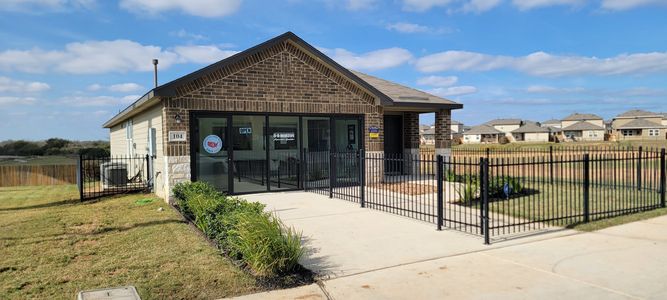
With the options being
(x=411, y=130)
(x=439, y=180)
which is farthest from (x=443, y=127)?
(x=439, y=180)

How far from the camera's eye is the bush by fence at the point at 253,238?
5.26 meters

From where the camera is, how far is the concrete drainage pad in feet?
14.9

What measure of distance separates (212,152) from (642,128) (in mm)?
93509

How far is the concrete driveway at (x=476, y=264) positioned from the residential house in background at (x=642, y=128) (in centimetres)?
8925

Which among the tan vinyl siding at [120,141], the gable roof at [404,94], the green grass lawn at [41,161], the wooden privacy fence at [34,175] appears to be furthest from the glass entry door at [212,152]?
the wooden privacy fence at [34,175]

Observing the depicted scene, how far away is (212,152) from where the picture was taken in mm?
12250

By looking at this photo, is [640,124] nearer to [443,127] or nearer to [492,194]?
[443,127]

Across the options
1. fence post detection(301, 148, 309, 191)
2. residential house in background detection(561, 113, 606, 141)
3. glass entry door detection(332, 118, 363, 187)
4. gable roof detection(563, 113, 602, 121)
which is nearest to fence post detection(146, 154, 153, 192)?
fence post detection(301, 148, 309, 191)

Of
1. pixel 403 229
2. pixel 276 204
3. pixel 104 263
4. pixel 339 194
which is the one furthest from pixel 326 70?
pixel 104 263

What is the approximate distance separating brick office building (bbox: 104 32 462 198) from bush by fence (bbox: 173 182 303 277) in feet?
15.2

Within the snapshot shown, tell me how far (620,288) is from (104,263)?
6158mm

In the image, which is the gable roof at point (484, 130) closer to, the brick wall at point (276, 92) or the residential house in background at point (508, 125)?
the residential house in background at point (508, 125)

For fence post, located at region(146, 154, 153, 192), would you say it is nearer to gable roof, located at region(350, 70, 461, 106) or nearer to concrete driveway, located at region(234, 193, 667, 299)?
gable roof, located at region(350, 70, 461, 106)

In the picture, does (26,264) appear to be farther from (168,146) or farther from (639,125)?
(639,125)
